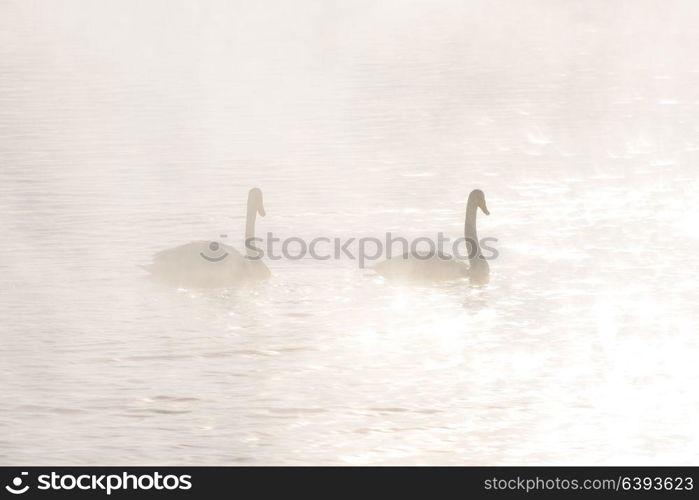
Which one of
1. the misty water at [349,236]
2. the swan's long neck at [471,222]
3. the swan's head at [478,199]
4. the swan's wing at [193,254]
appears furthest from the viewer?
the swan's head at [478,199]

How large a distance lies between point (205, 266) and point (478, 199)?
2.25 m

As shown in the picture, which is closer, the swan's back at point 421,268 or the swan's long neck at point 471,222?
the swan's back at point 421,268

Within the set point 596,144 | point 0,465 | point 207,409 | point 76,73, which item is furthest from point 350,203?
point 76,73

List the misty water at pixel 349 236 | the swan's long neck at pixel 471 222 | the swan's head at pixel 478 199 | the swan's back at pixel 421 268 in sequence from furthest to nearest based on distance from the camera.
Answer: the swan's head at pixel 478 199 → the swan's long neck at pixel 471 222 → the swan's back at pixel 421 268 → the misty water at pixel 349 236

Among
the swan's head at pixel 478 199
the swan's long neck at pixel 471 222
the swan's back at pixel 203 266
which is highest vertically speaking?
the swan's head at pixel 478 199

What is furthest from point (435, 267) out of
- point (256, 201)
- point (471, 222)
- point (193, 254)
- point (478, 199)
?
point (193, 254)

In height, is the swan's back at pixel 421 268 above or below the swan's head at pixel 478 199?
below

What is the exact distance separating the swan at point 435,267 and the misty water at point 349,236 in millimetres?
102

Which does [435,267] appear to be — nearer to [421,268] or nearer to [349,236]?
[421,268]

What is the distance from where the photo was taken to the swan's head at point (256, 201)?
Answer: 38.4ft

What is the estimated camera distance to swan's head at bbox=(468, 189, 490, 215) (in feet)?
38.6

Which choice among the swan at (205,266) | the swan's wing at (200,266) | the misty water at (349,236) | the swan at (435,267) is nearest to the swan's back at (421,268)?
the swan at (435,267)

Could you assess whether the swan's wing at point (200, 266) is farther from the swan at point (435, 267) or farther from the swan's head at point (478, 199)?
the swan's head at point (478, 199)

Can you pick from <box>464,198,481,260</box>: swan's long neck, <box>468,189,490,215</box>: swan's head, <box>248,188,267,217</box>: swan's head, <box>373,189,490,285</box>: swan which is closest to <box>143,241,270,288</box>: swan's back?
<box>248,188,267,217</box>: swan's head
